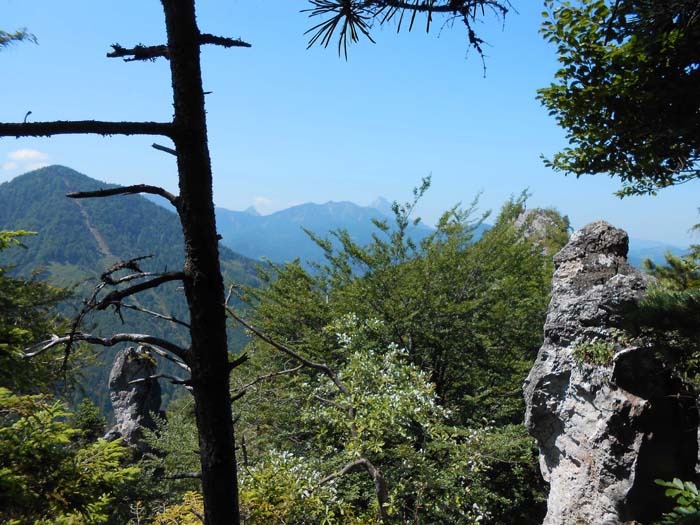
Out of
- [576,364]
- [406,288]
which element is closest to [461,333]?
[406,288]

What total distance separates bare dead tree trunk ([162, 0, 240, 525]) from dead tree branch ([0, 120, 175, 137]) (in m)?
0.09

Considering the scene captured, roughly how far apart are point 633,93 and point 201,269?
629 cm

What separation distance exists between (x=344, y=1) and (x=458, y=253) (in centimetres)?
1121

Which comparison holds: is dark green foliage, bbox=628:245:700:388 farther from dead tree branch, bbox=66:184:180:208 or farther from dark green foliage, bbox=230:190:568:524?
dead tree branch, bbox=66:184:180:208

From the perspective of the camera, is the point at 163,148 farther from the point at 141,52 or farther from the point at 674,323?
the point at 674,323

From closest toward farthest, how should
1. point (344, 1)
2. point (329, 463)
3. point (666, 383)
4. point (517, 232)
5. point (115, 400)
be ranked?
1. point (344, 1)
2. point (666, 383)
3. point (329, 463)
4. point (517, 232)
5. point (115, 400)

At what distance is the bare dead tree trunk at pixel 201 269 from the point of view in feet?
7.57

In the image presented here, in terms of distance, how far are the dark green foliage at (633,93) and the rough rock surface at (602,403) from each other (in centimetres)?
165

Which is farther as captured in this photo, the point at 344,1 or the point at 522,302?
the point at 522,302

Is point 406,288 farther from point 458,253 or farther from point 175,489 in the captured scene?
point 175,489

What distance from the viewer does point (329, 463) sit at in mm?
7773

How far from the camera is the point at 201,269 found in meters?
2.37

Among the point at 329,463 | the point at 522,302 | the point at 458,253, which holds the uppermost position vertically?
the point at 458,253

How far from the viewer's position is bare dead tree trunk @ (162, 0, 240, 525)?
7.57ft
